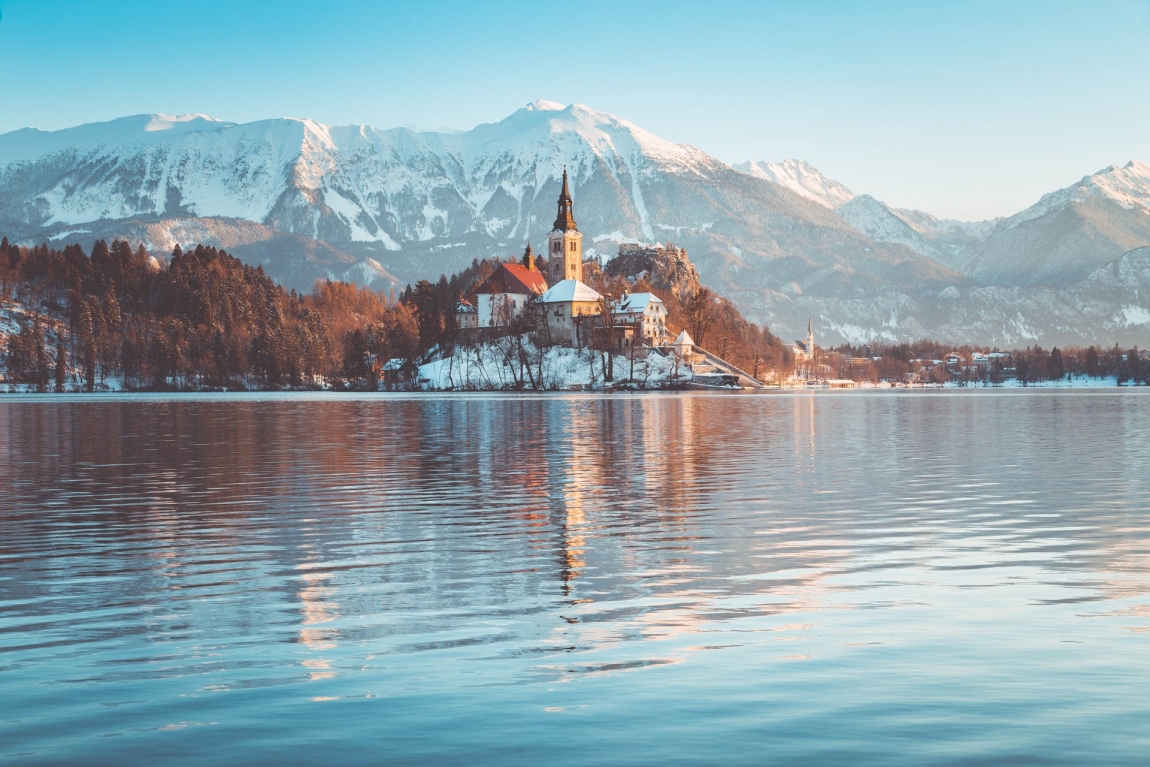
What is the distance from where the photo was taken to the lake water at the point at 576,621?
10953 millimetres

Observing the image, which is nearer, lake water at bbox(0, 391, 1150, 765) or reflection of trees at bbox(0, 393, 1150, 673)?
lake water at bbox(0, 391, 1150, 765)

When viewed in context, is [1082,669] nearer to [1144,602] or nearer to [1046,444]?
[1144,602]

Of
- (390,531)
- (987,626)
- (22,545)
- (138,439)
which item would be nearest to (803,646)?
(987,626)

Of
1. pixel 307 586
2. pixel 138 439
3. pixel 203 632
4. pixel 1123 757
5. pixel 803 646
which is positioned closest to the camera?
pixel 1123 757

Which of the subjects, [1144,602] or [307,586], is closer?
[1144,602]

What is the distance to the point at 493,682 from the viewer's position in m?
12.8

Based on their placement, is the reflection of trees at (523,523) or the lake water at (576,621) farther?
the reflection of trees at (523,523)

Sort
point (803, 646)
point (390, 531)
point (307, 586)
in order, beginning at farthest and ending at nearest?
point (390, 531), point (307, 586), point (803, 646)

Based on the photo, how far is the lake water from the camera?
1095 cm

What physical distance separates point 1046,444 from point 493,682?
5183 centimetres

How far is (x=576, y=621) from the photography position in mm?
16172

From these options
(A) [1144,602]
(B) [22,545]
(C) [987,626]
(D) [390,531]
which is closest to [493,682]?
(C) [987,626]

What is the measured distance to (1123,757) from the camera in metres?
10.2

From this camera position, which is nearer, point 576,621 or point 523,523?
point 576,621
